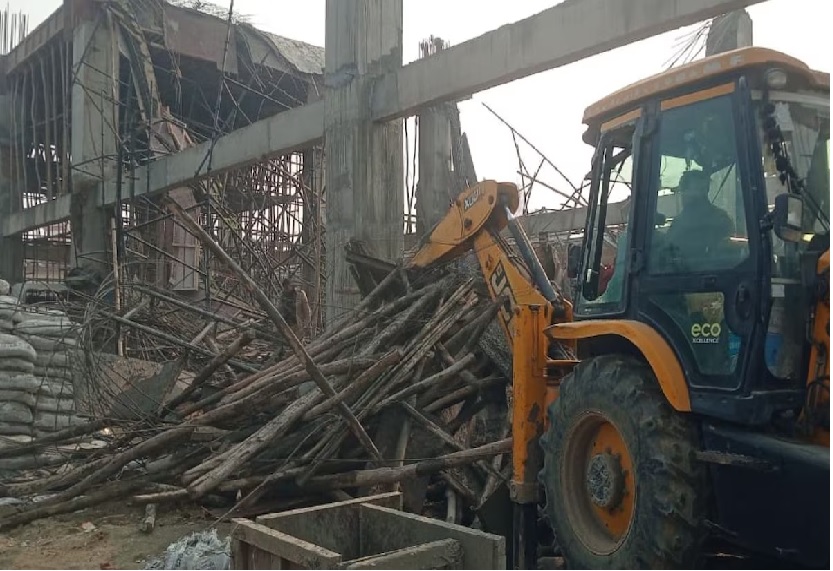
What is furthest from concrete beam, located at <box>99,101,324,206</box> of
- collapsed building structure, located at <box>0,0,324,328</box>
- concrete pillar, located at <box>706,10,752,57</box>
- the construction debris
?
concrete pillar, located at <box>706,10,752,57</box>

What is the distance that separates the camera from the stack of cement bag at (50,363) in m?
8.82

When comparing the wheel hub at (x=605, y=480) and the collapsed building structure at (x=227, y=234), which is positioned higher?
the collapsed building structure at (x=227, y=234)

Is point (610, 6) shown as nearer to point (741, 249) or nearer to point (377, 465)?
point (741, 249)

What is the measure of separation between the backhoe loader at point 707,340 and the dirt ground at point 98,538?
3.19 metres

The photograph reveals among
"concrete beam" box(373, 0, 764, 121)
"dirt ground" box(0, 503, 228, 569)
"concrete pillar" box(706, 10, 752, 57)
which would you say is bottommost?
"dirt ground" box(0, 503, 228, 569)

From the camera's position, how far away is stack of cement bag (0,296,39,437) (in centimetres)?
892

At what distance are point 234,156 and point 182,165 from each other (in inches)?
61.1

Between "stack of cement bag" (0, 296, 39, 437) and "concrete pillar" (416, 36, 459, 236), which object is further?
"concrete pillar" (416, 36, 459, 236)

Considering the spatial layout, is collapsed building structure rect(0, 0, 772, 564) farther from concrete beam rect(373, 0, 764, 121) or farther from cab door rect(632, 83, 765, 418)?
cab door rect(632, 83, 765, 418)

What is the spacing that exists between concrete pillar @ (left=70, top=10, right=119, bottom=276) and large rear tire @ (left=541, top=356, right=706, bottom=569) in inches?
490

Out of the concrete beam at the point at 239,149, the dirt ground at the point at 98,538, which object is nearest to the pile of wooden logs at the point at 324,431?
the dirt ground at the point at 98,538

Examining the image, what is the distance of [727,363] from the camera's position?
3.47 metres

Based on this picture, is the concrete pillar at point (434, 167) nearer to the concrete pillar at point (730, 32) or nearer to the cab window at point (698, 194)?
the concrete pillar at point (730, 32)

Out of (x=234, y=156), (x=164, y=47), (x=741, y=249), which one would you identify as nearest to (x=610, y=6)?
(x=741, y=249)
